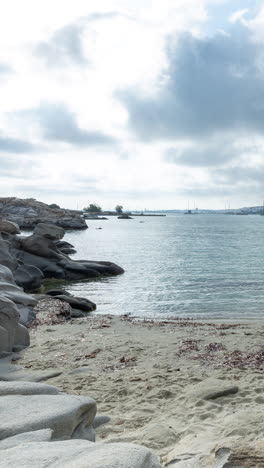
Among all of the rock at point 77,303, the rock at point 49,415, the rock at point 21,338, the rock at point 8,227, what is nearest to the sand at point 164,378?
the rock at point 21,338

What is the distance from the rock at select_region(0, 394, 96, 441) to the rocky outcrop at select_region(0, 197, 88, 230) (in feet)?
356

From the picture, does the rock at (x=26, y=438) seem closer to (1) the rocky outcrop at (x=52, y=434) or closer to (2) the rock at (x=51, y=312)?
(1) the rocky outcrop at (x=52, y=434)

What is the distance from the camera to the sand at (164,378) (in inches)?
261

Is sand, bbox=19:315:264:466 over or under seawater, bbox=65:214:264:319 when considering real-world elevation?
over

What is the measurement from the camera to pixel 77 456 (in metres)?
4.35

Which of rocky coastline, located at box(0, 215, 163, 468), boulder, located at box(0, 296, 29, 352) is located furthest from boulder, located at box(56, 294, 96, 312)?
boulder, located at box(0, 296, 29, 352)

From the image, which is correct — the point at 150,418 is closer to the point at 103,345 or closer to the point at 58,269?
the point at 103,345

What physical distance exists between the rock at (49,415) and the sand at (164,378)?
46cm

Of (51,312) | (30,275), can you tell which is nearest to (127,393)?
(51,312)

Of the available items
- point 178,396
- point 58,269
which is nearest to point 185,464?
point 178,396

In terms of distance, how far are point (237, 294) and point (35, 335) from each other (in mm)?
14942

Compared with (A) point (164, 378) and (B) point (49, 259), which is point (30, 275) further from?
(A) point (164, 378)

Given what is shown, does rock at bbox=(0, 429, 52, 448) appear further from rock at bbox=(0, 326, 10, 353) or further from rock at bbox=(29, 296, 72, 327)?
rock at bbox=(29, 296, 72, 327)

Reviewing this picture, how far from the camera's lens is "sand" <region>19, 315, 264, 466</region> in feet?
21.8
